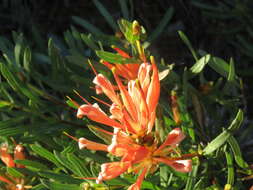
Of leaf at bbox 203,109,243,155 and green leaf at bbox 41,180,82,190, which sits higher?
leaf at bbox 203,109,243,155

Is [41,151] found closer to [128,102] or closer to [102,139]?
[102,139]

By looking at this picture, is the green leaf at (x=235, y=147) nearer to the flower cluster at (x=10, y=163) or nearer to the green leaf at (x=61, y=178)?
the green leaf at (x=61, y=178)

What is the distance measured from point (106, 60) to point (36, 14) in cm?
101

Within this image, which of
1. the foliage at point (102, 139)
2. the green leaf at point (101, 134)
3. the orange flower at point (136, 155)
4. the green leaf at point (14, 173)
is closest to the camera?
the orange flower at point (136, 155)

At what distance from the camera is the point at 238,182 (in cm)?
95

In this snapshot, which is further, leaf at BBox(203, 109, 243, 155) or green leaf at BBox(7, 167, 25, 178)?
green leaf at BBox(7, 167, 25, 178)

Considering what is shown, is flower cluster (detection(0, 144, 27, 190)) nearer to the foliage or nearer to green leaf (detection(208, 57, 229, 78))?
the foliage

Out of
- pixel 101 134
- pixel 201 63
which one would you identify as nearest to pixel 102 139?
pixel 101 134

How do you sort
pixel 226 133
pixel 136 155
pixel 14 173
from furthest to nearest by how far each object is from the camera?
pixel 14 173
pixel 226 133
pixel 136 155

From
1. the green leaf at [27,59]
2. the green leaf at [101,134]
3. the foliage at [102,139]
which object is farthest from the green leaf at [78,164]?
the green leaf at [27,59]

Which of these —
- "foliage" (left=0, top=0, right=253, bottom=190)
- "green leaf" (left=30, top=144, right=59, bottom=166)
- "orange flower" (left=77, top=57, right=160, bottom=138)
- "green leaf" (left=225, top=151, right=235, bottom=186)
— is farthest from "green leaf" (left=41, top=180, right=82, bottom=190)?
"green leaf" (left=225, top=151, right=235, bottom=186)

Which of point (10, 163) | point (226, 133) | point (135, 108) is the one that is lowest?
point (10, 163)

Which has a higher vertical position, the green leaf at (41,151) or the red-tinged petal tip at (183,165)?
the red-tinged petal tip at (183,165)

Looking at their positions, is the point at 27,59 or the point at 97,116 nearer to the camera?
the point at 97,116
